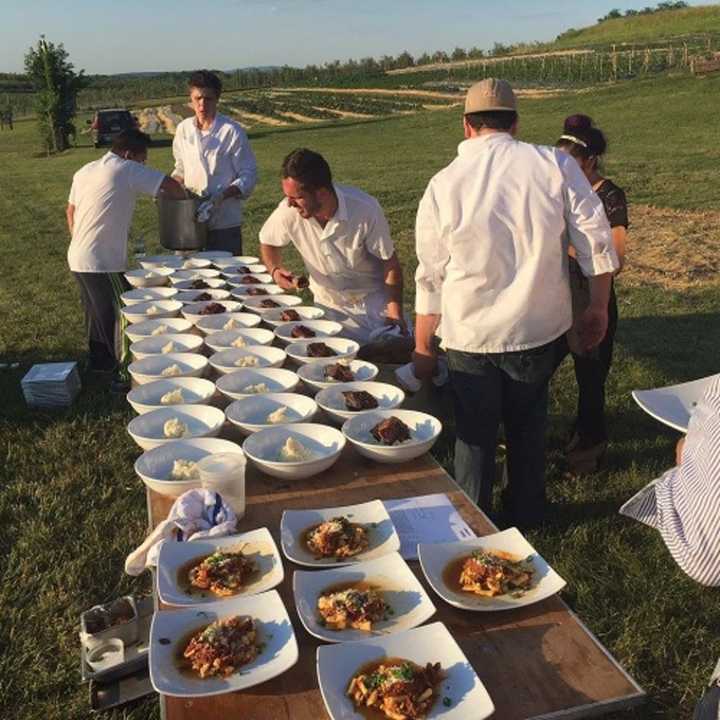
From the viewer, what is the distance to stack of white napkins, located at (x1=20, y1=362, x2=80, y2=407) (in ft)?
17.4

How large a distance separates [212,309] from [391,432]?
211 cm

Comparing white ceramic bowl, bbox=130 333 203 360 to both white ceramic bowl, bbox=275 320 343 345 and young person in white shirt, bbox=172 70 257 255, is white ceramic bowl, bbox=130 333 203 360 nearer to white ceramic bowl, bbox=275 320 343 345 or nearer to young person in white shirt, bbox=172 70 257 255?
white ceramic bowl, bbox=275 320 343 345

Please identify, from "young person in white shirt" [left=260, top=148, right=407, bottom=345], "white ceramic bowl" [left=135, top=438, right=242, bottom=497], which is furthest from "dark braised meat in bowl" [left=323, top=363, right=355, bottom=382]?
"young person in white shirt" [left=260, top=148, right=407, bottom=345]

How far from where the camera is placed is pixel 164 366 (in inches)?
143

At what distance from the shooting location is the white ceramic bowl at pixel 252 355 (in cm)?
362

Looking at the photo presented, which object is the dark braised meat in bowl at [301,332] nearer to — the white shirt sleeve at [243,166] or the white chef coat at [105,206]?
the white chef coat at [105,206]

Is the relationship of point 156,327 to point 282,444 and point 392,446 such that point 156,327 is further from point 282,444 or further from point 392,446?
point 392,446

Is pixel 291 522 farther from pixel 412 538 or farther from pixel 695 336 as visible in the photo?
pixel 695 336

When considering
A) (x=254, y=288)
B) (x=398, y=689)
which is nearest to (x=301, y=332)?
(x=254, y=288)

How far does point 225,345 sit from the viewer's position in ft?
13.1

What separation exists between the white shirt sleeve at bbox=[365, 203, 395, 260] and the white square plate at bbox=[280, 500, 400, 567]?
244cm

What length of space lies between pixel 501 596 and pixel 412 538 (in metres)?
0.38

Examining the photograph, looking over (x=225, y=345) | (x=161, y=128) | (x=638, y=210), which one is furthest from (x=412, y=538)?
(x=161, y=128)

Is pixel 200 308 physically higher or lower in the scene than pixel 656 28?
lower
